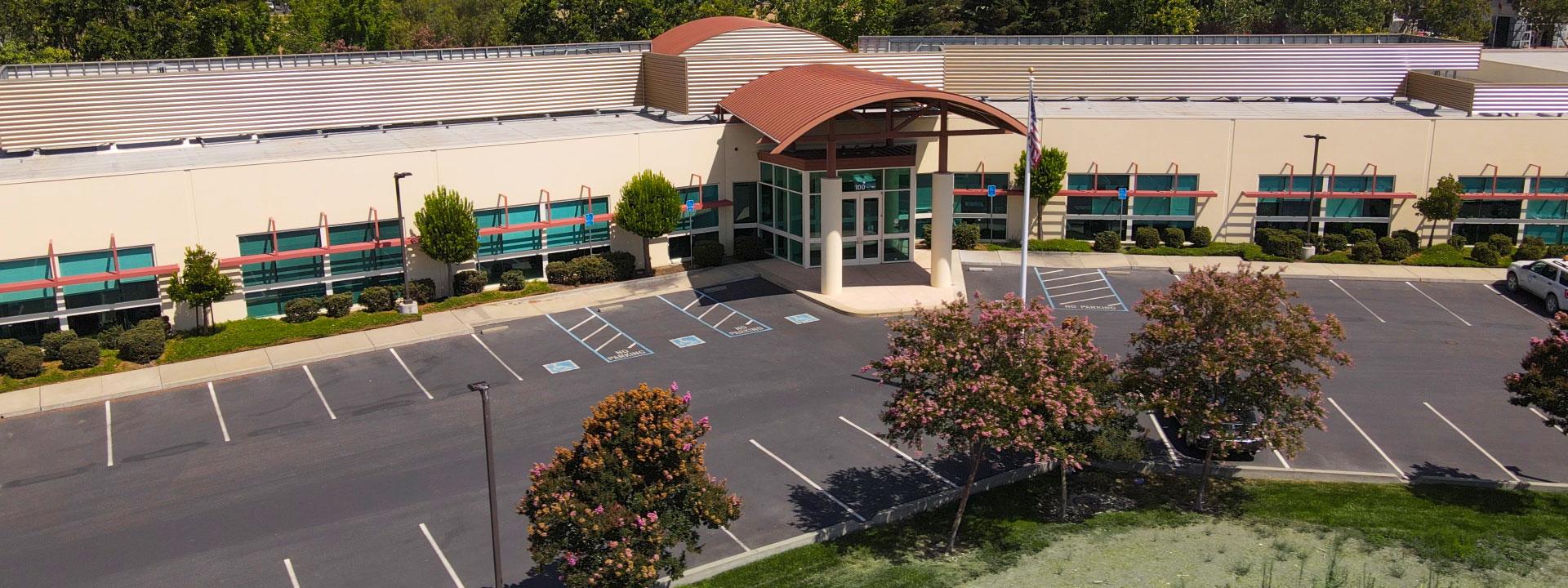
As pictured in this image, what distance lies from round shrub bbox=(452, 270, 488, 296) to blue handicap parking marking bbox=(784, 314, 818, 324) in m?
9.47

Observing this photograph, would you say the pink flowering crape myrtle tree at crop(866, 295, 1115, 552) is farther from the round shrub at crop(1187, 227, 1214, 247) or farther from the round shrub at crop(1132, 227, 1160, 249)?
the round shrub at crop(1187, 227, 1214, 247)

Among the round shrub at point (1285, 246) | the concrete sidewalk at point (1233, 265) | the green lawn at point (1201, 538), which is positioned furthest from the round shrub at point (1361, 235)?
the green lawn at point (1201, 538)

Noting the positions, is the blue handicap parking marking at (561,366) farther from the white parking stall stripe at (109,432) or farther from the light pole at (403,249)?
the white parking stall stripe at (109,432)

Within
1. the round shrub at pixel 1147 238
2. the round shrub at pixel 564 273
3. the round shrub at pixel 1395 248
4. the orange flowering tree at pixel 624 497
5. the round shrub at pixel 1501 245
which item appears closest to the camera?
the orange flowering tree at pixel 624 497

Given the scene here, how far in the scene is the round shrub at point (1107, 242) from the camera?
43.4 metres

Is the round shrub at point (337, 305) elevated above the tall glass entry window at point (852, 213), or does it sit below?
below

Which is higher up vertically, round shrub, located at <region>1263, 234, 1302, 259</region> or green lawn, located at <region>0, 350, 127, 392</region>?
round shrub, located at <region>1263, 234, 1302, 259</region>

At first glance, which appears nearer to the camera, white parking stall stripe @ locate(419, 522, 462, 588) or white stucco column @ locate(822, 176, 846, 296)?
white parking stall stripe @ locate(419, 522, 462, 588)

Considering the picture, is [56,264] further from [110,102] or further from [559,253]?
[559,253]

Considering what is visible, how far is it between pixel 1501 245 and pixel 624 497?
36.1 metres

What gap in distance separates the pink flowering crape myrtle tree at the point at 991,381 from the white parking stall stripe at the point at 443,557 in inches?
310

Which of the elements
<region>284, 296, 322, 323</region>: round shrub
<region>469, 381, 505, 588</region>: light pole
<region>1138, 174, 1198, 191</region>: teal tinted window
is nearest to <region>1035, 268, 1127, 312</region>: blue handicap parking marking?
<region>1138, 174, 1198, 191</region>: teal tinted window

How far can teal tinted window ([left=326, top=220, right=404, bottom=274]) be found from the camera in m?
35.9

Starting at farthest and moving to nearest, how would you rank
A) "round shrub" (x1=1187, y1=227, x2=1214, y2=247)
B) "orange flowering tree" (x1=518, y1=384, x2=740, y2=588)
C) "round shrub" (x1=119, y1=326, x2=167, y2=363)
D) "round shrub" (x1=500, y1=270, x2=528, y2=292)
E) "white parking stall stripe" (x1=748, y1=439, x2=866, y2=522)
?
"round shrub" (x1=1187, y1=227, x2=1214, y2=247)
"round shrub" (x1=500, y1=270, x2=528, y2=292)
"round shrub" (x1=119, y1=326, x2=167, y2=363)
"white parking stall stripe" (x1=748, y1=439, x2=866, y2=522)
"orange flowering tree" (x1=518, y1=384, x2=740, y2=588)
